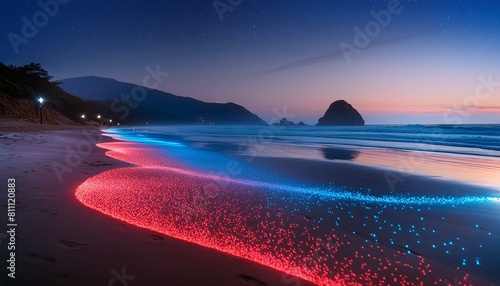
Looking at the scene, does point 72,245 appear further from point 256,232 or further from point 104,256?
point 256,232

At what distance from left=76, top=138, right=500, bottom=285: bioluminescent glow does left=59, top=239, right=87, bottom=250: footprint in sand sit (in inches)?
39.2

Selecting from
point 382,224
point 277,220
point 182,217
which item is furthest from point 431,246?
point 182,217

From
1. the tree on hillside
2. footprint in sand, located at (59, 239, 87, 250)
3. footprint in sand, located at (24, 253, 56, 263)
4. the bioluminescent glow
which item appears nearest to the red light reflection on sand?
the bioluminescent glow

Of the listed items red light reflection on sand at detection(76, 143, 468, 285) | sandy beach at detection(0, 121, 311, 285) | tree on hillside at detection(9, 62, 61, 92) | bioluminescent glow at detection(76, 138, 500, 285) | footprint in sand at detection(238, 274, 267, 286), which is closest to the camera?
sandy beach at detection(0, 121, 311, 285)

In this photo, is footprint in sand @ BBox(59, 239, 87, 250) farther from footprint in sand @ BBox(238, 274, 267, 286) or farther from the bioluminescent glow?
footprint in sand @ BBox(238, 274, 267, 286)

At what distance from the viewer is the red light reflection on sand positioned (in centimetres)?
331

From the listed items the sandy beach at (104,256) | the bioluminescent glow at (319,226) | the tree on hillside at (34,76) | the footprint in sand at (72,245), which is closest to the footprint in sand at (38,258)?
the sandy beach at (104,256)

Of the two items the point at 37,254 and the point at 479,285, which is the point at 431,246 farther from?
the point at 37,254

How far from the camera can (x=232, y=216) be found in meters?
5.12

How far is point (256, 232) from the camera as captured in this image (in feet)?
14.4

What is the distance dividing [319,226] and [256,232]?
3.65ft

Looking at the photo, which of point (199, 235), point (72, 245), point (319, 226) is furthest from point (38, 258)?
point (319, 226)

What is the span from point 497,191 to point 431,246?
6175 millimetres

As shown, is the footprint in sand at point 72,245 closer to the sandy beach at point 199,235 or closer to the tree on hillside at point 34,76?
the sandy beach at point 199,235
